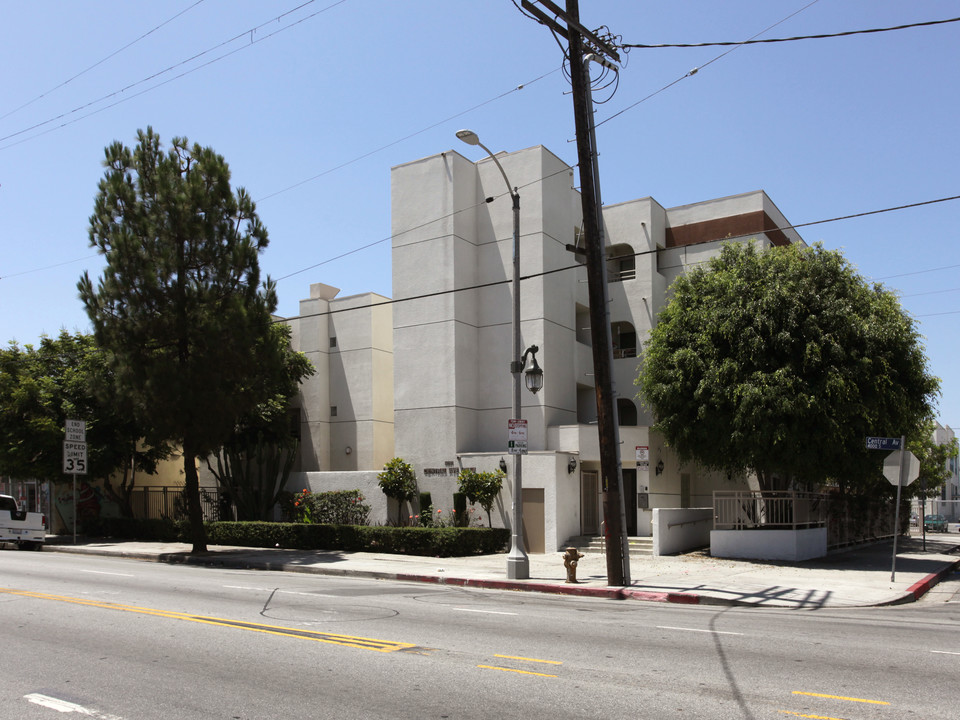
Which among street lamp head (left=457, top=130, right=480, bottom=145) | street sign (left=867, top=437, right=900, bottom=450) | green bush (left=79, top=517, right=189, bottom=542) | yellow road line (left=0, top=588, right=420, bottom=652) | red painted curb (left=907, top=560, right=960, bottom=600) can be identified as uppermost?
street lamp head (left=457, top=130, right=480, bottom=145)

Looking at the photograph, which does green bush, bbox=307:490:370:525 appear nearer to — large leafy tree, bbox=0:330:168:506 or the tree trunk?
the tree trunk

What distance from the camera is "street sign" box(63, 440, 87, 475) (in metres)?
26.8

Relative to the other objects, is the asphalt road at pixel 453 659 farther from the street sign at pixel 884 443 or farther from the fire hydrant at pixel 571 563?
the street sign at pixel 884 443

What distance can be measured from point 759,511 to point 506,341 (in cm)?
968

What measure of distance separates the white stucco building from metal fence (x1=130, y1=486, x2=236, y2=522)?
A: 371 centimetres

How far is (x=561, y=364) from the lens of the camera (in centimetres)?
2750

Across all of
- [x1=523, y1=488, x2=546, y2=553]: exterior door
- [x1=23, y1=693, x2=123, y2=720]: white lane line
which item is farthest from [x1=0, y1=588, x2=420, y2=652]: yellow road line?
[x1=523, y1=488, x2=546, y2=553]: exterior door

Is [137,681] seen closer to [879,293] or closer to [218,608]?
[218,608]

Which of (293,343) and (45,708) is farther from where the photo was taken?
(293,343)

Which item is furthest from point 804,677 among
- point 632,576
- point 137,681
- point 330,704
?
point 632,576

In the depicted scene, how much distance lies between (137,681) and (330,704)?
2.06 meters

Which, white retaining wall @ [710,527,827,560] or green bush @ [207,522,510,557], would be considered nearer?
white retaining wall @ [710,527,827,560]

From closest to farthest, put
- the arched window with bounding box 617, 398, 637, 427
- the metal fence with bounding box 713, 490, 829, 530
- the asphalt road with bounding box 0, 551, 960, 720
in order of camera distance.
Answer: the asphalt road with bounding box 0, 551, 960, 720
the metal fence with bounding box 713, 490, 829, 530
the arched window with bounding box 617, 398, 637, 427

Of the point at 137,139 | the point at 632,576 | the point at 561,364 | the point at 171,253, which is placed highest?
the point at 137,139
